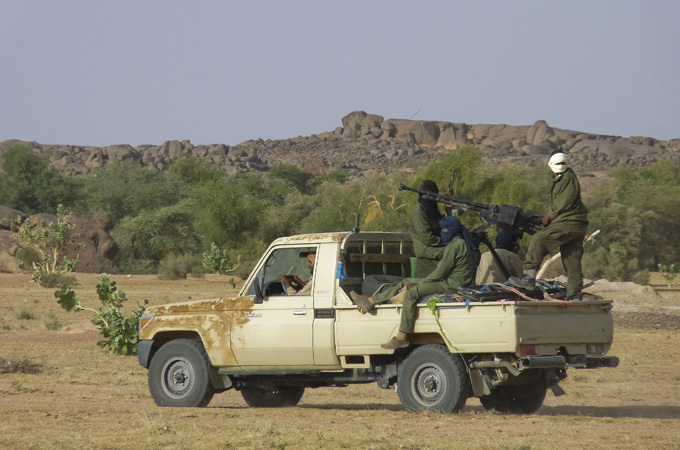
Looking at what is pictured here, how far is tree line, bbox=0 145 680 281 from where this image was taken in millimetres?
42000

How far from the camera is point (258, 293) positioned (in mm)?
10961

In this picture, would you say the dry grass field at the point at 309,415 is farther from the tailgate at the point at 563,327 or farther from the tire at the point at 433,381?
the tailgate at the point at 563,327

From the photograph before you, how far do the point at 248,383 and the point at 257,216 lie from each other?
44.3 metres

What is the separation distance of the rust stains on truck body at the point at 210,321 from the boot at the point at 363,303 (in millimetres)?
1349

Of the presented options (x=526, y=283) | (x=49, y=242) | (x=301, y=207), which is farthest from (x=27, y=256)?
(x=526, y=283)

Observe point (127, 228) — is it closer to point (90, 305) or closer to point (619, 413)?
point (90, 305)

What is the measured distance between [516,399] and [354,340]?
2.32 m

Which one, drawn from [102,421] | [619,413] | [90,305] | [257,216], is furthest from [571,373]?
[257,216]

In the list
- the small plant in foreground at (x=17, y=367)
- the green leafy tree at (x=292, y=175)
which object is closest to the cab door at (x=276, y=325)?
the small plant in foreground at (x=17, y=367)

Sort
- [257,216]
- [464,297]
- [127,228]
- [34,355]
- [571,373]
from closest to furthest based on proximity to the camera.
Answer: [464,297] < [571,373] < [34,355] < [257,216] < [127,228]

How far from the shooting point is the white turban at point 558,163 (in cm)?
1068

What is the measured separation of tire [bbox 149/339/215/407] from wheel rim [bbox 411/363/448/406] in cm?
255

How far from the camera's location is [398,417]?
10.2 metres

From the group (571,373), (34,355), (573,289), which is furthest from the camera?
(34,355)
